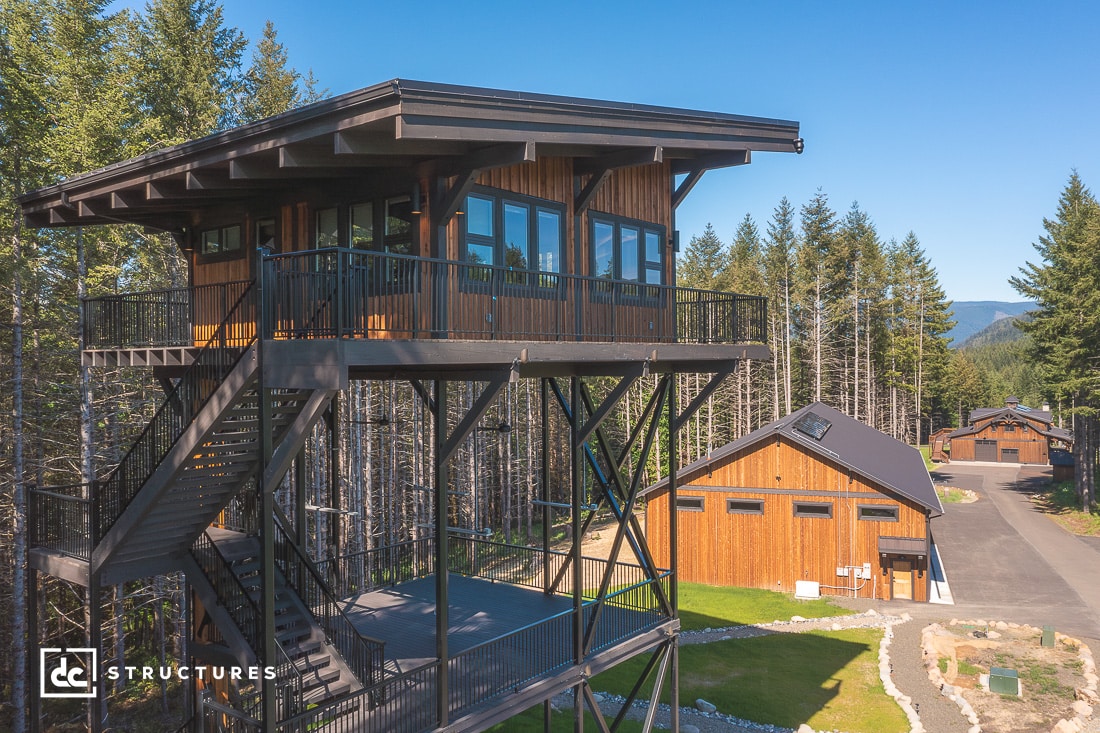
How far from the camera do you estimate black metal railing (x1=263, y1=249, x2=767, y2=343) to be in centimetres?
841

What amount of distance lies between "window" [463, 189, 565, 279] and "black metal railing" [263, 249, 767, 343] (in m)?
0.27

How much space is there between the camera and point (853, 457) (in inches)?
1125

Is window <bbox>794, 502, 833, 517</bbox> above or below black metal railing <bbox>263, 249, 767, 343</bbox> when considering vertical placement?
below

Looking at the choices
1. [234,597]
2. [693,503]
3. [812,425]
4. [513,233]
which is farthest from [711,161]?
[812,425]

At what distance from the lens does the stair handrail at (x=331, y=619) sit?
10258mm

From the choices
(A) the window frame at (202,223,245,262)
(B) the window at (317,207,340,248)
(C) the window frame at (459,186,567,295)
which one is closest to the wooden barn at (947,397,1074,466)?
(C) the window frame at (459,186,567,295)

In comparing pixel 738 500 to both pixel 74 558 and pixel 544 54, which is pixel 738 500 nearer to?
pixel 544 54

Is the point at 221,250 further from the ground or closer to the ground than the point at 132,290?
closer to the ground

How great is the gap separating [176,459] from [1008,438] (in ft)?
246

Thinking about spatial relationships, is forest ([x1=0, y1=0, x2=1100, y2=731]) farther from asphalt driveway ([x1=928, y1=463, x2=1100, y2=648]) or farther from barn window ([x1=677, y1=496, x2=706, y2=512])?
barn window ([x1=677, y1=496, x2=706, y2=512])

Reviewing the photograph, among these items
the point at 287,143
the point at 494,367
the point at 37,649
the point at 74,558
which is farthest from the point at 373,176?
the point at 37,649

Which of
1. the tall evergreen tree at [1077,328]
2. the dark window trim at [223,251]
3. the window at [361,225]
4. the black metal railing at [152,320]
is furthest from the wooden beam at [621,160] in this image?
the tall evergreen tree at [1077,328]

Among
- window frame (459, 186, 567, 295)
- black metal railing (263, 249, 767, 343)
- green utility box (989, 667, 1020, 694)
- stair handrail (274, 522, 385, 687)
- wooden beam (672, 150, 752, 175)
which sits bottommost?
green utility box (989, 667, 1020, 694)

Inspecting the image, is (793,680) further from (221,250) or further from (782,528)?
(221,250)
